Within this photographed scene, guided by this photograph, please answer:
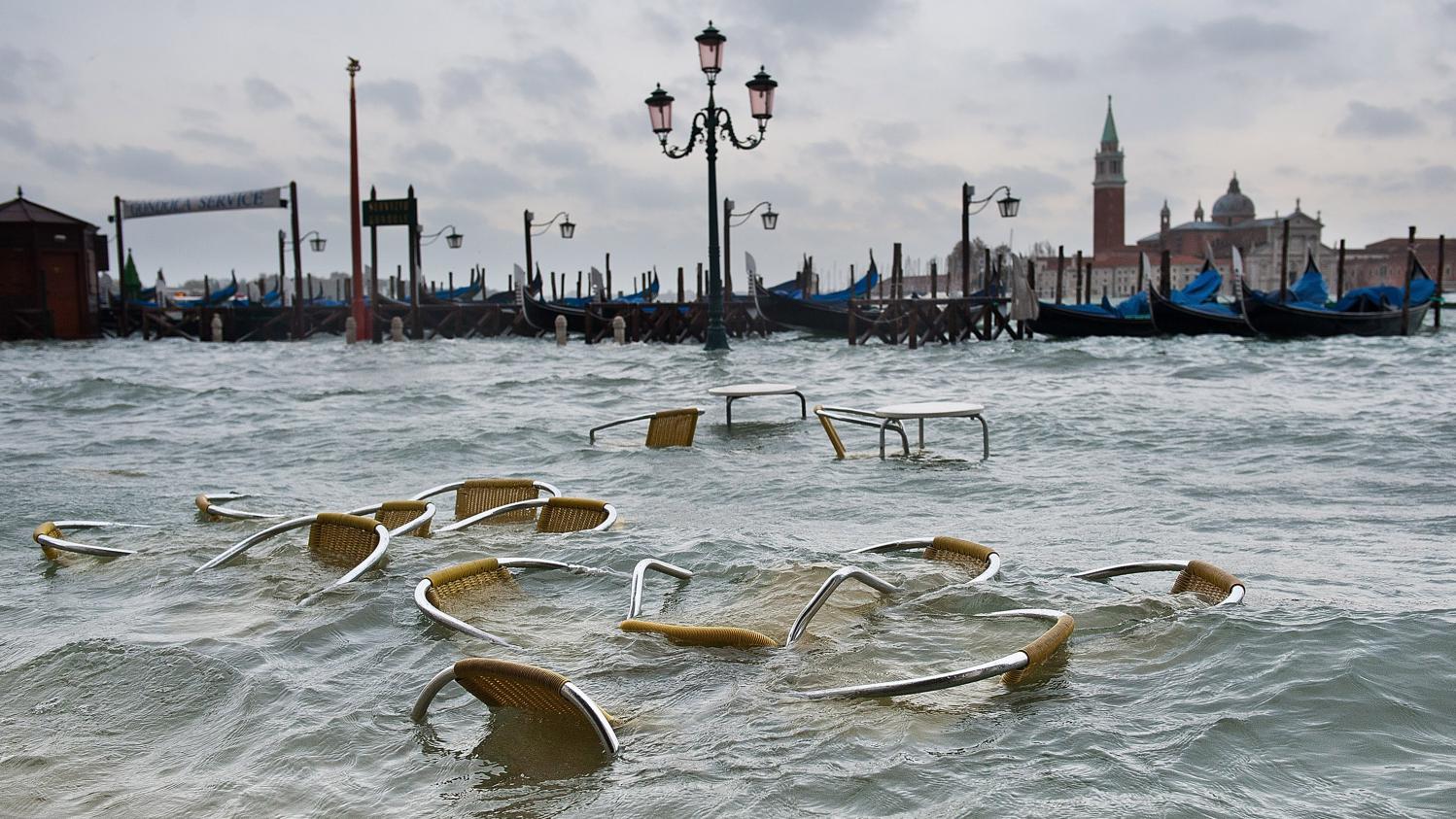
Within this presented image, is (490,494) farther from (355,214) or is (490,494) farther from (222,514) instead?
(355,214)

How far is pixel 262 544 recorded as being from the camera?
6.07m

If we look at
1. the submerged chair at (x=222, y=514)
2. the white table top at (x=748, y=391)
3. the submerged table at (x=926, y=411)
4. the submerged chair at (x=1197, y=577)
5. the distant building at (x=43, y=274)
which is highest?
the distant building at (x=43, y=274)

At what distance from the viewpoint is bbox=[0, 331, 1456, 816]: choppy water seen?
311cm

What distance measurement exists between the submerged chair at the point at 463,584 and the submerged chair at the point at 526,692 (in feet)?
1.90

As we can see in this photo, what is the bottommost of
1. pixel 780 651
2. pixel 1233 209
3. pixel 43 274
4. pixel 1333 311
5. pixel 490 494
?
pixel 780 651

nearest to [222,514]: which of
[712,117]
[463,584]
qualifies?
[463,584]

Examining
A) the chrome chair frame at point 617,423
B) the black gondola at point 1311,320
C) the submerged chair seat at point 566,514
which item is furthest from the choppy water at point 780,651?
the black gondola at point 1311,320

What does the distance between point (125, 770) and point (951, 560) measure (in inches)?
121

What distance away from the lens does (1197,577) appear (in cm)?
466

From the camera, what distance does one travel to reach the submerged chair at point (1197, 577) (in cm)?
451

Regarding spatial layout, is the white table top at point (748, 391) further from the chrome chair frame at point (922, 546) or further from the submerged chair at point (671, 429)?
the chrome chair frame at point (922, 546)

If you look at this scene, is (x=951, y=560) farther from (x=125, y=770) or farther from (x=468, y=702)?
(x=125, y=770)

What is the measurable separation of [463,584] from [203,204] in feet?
127

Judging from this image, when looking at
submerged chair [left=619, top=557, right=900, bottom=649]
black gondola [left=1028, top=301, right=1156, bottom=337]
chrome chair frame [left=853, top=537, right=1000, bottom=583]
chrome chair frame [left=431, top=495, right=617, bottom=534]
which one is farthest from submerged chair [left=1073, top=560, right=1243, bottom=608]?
black gondola [left=1028, top=301, right=1156, bottom=337]
